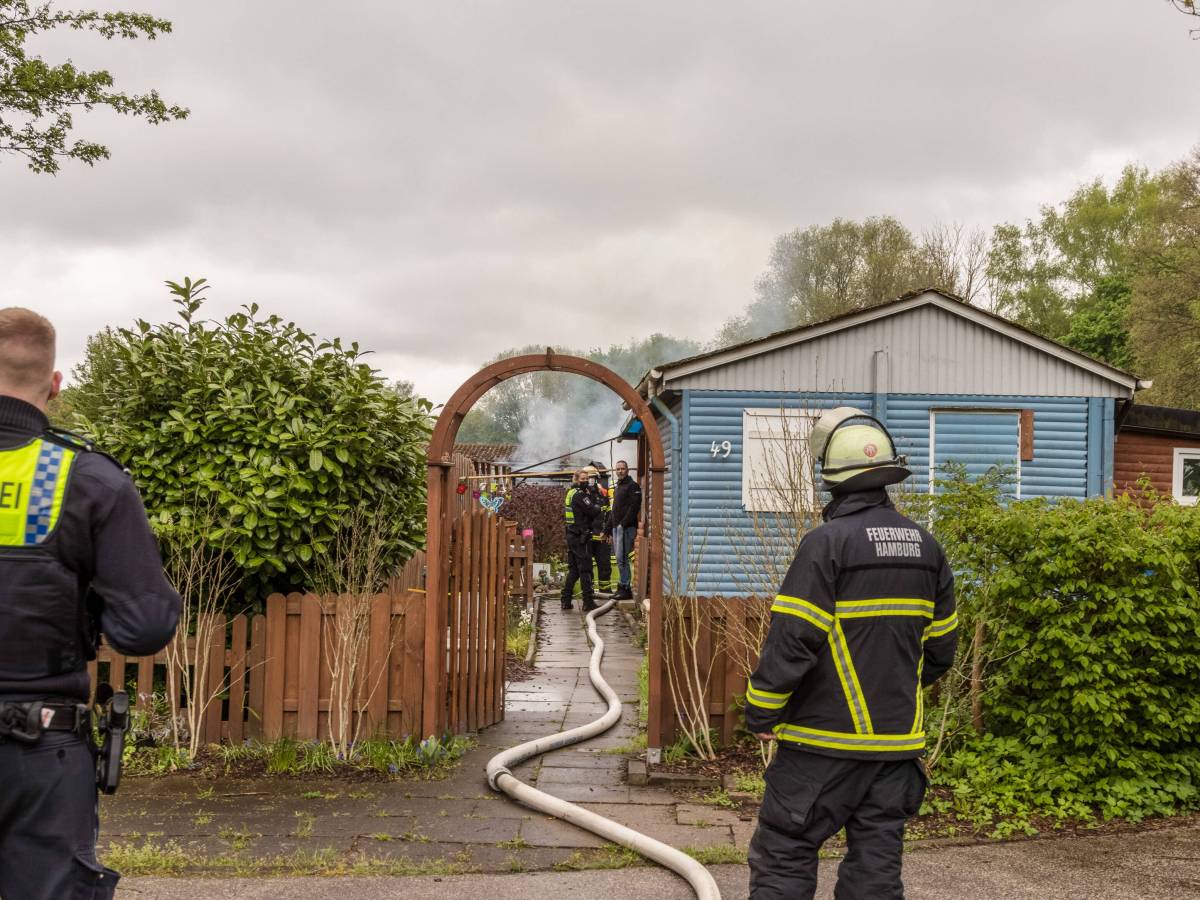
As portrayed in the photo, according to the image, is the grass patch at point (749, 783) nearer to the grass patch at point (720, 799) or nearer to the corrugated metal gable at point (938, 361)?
the grass patch at point (720, 799)

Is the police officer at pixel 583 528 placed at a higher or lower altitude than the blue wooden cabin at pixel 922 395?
lower

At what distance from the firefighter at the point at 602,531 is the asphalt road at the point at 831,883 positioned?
10.9m

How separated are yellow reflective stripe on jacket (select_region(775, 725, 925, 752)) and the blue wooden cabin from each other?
10988 mm

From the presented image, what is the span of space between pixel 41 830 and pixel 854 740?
2327 millimetres

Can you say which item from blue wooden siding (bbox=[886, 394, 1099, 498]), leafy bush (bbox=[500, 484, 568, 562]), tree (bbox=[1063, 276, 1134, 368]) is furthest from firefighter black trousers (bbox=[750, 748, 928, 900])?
tree (bbox=[1063, 276, 1134, 368])

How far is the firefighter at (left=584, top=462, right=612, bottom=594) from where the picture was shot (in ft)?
53.0

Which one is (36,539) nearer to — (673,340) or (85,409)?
(85,409)

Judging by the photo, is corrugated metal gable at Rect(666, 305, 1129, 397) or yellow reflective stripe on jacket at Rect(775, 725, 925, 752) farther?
corrugated metal gable at Rect(666, 305, 1129, 397)

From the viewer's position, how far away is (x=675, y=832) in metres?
5.60

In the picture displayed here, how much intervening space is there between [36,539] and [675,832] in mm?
3750

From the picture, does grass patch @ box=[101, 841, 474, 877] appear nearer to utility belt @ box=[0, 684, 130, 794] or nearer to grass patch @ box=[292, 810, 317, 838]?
grass patch @ box=[292, 810, 317, 838]

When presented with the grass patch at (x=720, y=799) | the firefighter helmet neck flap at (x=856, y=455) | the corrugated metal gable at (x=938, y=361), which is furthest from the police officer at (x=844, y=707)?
the corrugated metal gable at (x=938, y=361)

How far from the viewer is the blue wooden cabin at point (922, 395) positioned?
48.0 ft

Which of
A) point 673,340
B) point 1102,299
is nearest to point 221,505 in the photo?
point 1102,299
